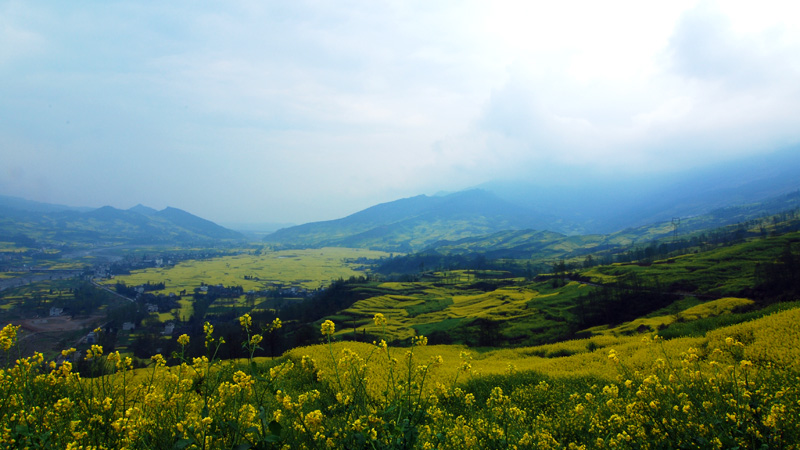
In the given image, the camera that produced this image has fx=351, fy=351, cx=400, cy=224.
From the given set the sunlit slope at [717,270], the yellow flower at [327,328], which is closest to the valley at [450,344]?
the yellow flower at [327,328]

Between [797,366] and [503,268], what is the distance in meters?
173

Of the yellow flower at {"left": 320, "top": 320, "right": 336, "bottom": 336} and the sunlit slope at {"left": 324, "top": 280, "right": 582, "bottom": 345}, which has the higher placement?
the yellow flower at {"left": 320, "top": 320, "right": 336, "bottom": 336}

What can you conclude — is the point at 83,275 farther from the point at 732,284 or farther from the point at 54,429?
the point at 732,284

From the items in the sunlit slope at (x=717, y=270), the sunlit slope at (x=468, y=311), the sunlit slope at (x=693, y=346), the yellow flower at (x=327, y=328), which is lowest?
the sunlit slope at (x=468, y=311)

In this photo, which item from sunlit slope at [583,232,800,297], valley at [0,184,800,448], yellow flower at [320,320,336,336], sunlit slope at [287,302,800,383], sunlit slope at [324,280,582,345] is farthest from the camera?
sunlit slope at [324,280,582,345]

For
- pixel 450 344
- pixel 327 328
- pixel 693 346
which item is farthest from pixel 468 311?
pixel 327 328

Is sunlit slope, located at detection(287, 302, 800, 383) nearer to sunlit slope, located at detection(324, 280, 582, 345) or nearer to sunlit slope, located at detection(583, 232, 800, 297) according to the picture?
sunlit slope, located at detection(324, 280, 582, 345)

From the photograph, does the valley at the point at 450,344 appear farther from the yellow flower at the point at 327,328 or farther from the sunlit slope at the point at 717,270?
the sunlit slope at the point at 717,270

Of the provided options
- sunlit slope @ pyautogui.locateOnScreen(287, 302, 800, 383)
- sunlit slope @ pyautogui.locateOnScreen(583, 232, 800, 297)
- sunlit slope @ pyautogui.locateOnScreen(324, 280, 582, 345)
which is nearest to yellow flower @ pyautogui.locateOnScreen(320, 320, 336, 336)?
sunlit slope @ pyautogui.locateOnScreen(287, 302, 800, 383)

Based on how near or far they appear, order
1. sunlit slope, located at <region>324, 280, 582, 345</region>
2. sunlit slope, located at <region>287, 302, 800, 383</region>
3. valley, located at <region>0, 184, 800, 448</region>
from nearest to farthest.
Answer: valley, located at <region>0, 184, 800, 448</region>, sunlit slope, located at <region>287, 302, 800, 383</region>, sunlit slope, located at <region>324, 280, 582, 345</region>

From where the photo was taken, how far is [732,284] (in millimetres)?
60688

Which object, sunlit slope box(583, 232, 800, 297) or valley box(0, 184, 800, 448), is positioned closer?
valley box(0, 184, 800, 448)

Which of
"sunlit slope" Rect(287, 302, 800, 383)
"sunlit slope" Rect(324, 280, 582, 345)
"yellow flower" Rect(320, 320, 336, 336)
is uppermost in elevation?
"yellow flower" Rect(320, 320, 336, 336)

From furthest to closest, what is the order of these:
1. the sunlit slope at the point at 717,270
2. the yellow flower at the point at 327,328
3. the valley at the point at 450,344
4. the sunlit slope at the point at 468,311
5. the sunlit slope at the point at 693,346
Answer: the sunlit slope at the point at 468,311, the sunlit slope at the point at 717,270, the sunlit slope at the point at 693,346, the valley at the point at 450,344, the yellow flower at the point at 327,328
